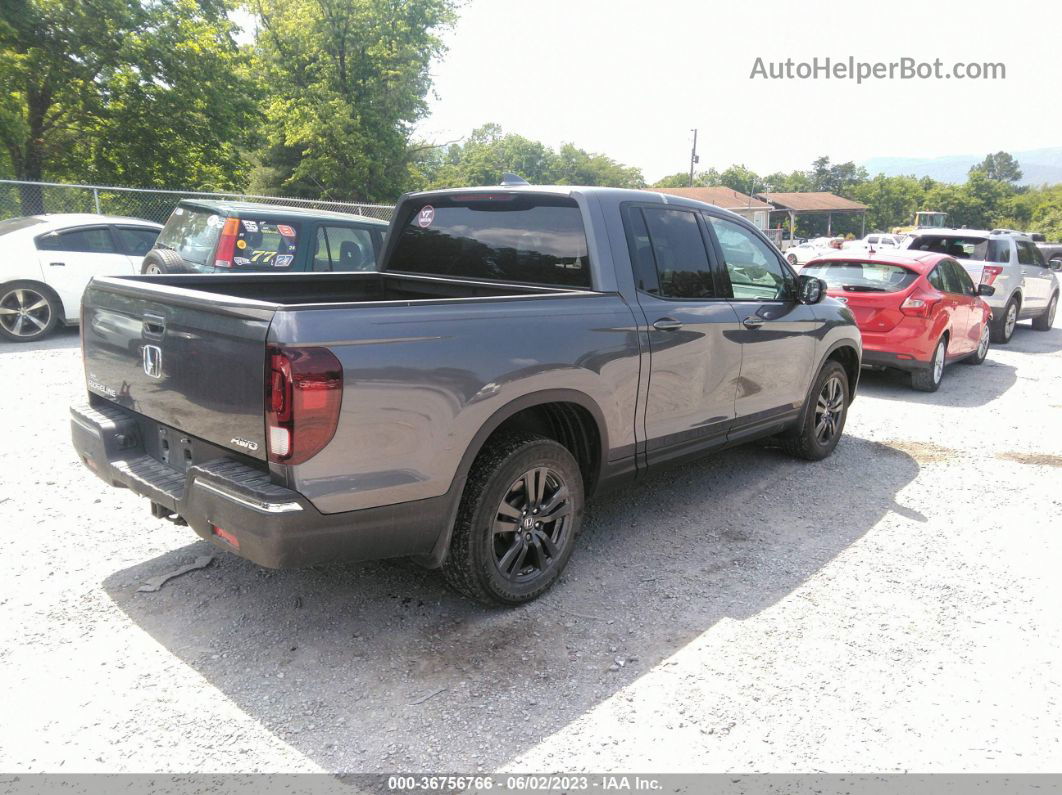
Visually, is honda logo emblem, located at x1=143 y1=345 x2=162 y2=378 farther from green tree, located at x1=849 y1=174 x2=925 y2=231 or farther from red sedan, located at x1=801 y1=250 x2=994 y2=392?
green tree, located at x1=849 y1=174 x2=925 y2=231

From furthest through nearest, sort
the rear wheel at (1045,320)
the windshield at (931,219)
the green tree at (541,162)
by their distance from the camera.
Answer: the green tree at (541,162)
the windshield at (931,219)
the rear wheel at (1045,320)

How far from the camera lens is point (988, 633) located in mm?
3432

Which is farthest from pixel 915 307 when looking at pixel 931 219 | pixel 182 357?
pixel 931 219

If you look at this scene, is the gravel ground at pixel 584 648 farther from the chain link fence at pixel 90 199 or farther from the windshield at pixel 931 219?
the windshield at pixel 931 219

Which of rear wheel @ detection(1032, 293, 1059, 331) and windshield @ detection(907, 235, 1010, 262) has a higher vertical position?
windshield @ detection(907, 235, 1010, 262)

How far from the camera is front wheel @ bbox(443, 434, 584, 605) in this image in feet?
10.6

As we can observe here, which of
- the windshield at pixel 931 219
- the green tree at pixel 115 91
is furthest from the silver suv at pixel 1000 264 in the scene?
the windshield at pixel 931 219

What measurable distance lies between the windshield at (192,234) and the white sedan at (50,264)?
2038 millimetres

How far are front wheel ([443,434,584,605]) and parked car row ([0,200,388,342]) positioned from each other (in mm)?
5262

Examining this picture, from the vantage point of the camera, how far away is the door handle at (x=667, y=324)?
396 cm

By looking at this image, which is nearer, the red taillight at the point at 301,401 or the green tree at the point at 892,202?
the red taillight at the point at 301,401

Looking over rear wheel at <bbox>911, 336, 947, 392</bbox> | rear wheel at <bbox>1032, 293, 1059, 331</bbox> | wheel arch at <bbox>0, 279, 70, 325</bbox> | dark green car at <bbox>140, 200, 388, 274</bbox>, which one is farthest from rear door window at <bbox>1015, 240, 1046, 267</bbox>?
wheel arch at <bbox>0, 279, 70, 325</bbox>

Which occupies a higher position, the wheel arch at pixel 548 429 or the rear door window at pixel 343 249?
the rear door window at pixel 343 249

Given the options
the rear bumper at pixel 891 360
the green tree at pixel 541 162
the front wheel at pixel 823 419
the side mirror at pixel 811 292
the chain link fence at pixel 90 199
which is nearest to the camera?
the side mirror at pixel 811 292
